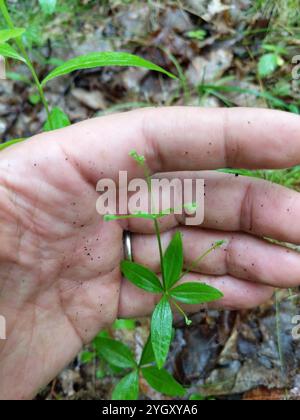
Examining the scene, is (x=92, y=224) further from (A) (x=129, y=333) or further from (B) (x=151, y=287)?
(A) (x=129, y=333)

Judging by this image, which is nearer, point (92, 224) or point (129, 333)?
point (92, 224)

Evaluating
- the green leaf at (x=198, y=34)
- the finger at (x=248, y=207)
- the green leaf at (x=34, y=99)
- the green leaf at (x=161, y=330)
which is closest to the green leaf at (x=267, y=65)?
the green leaf at (x=198, y=34)

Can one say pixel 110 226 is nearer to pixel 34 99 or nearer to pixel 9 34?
pixel 9 34

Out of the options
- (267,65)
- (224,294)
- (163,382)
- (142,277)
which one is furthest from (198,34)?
(163,382)

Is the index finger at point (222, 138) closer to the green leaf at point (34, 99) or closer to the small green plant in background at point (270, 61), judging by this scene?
the small green plant in background at point (270, 61)
